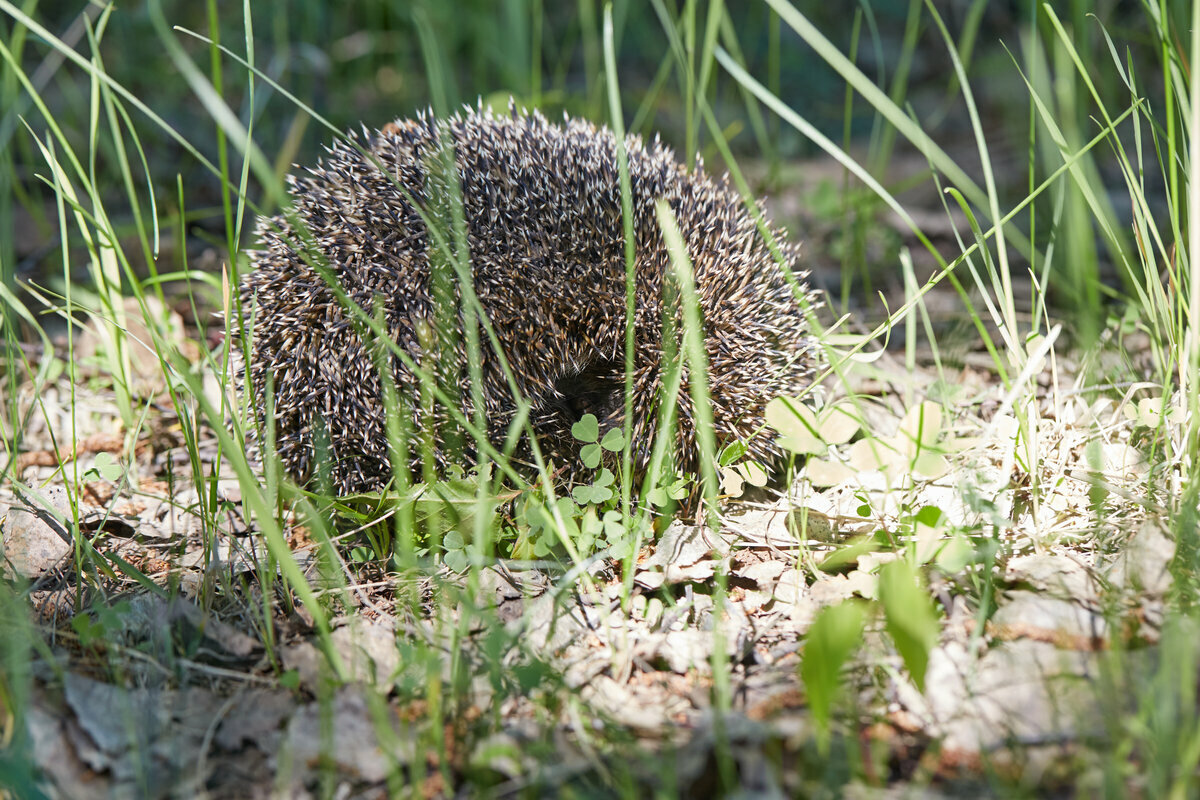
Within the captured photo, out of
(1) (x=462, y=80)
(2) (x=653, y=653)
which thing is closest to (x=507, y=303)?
(2) (x=653, y=653)

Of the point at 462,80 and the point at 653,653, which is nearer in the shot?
the point at 653,653

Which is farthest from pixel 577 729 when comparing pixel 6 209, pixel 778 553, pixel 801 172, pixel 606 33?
pixel 801 172

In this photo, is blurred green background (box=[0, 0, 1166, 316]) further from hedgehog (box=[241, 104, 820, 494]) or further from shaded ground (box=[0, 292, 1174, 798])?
shaded ground (box=[0, 292, 1174, 798])

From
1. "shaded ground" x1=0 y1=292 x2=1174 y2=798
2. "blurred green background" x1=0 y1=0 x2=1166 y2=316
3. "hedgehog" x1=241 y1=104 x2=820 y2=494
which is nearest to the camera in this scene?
"shaded ground" x1=0 y1=292 x2=1174 y2=798

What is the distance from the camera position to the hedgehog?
3121 mm

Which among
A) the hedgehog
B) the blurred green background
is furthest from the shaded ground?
the blurred green background

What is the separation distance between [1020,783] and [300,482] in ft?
8.67

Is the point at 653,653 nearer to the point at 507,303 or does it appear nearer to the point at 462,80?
the point at 507,303

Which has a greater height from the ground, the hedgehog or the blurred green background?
the blurred green background

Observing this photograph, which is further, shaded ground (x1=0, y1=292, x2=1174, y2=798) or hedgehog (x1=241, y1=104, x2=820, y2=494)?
hedgehog (x1=241, y1=104, x2=820, y2=494)

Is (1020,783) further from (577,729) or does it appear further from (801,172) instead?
(801,172)

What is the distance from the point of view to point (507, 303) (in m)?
3.21

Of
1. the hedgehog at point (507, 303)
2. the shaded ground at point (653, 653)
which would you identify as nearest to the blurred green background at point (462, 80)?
the hedgehog at point (507, 303)

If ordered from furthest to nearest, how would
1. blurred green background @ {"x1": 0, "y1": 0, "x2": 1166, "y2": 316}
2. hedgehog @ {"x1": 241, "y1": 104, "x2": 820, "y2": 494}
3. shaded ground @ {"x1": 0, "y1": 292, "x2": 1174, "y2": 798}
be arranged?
blurred green background @ {"x1": 0, "y1": 0, "x2": 1166, "y2": 316}, hedgehog @ {"x1": 241, "y1": 104, "x2": 820, "y2": 494}, shaded ground @ {"x1": 0, "y1": 292, "x2": 1174, "y2": 798}
